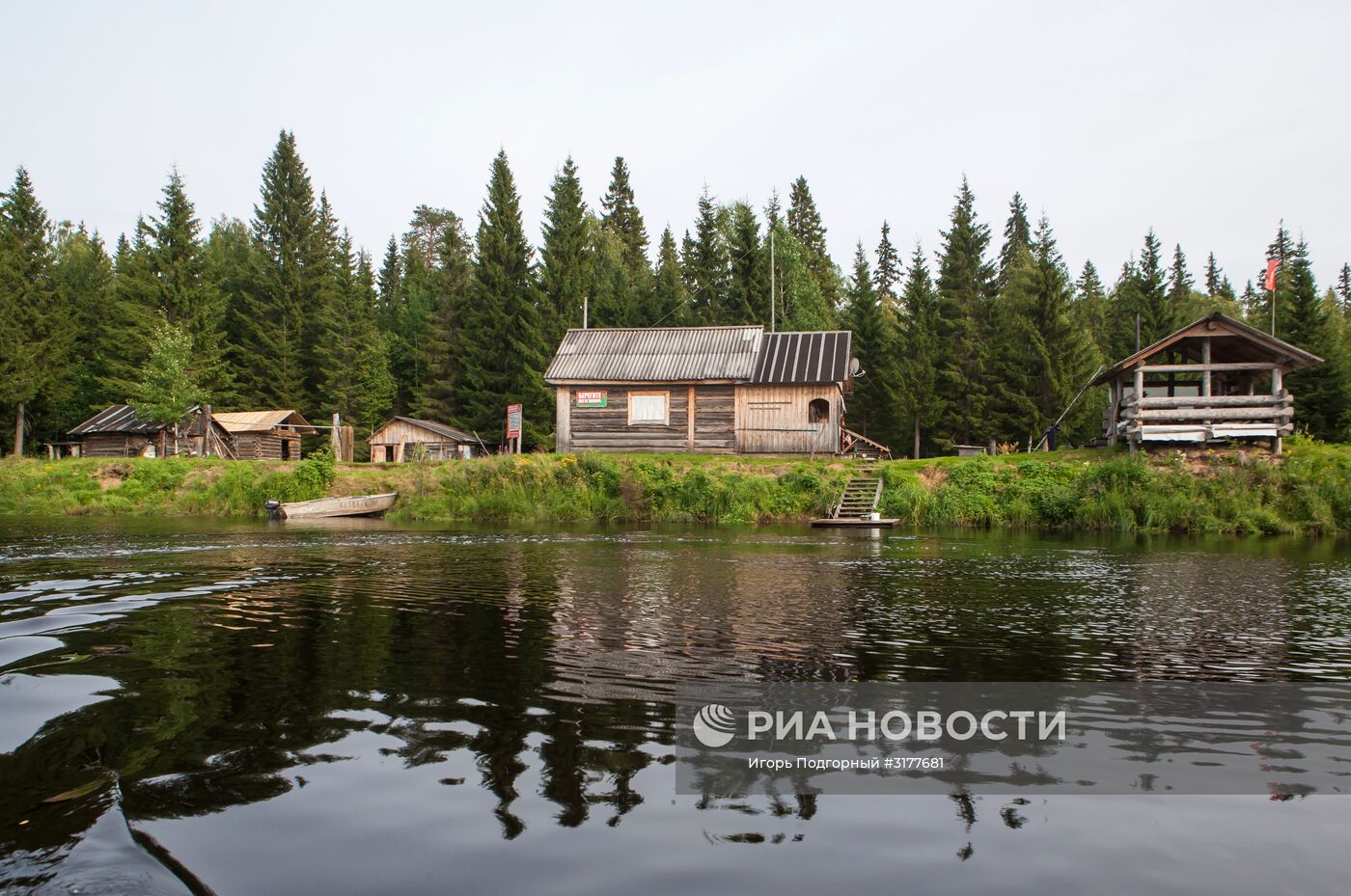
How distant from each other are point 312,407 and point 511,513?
107 feet

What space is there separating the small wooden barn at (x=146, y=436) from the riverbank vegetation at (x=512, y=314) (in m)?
2.30

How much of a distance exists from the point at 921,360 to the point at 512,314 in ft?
79.4

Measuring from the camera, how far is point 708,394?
35312 millimetres

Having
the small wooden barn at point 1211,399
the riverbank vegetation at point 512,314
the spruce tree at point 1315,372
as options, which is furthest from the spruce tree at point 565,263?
the spruce tree at point 1315,372

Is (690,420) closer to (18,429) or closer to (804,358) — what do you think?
(804,358)

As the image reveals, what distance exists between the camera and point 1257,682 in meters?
6.82

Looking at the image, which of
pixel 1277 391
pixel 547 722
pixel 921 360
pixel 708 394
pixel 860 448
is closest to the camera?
pixel 547 722

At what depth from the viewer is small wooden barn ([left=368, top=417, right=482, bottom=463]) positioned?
46906 millimetres

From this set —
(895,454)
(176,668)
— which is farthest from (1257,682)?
(895,454)

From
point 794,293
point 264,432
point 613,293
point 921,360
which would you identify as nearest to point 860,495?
point 921,360

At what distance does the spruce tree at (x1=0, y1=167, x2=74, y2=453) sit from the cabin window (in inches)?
1439

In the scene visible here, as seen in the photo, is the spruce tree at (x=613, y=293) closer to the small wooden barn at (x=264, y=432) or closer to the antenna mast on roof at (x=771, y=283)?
the antenna mast on roof at (x=771, y=283)

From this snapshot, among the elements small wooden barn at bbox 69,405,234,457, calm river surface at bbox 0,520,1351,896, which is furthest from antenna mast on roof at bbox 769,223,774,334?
calm river surface at bbox 0,520,1351,896

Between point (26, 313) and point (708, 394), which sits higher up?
point (26, 313)
